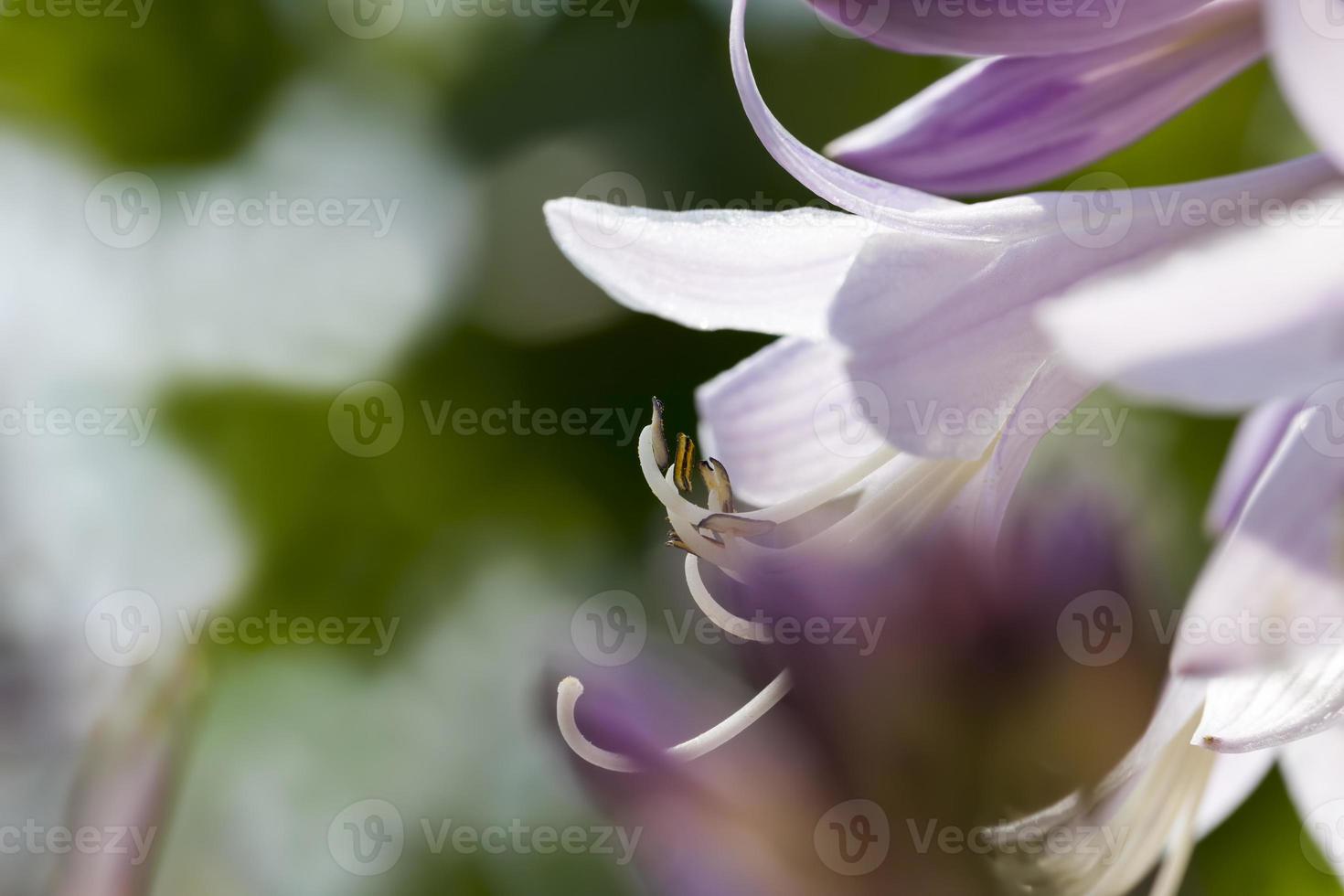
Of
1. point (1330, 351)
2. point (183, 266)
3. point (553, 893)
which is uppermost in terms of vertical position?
point (183, 266)

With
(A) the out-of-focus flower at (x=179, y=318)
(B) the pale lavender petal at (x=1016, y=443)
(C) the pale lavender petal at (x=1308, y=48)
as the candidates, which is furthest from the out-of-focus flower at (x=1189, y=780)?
(A) the out-of-focus flower at (x=179, y=318)

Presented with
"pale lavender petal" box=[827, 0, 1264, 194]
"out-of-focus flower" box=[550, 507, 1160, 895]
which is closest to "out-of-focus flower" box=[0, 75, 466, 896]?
"out-of-focus flower" box=[550, 507, 1160, 895]

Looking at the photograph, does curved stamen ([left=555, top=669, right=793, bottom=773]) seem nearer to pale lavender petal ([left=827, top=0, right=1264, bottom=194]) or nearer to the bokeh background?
pale lavender petal ([left=827, top=0, right=1264, bottom=194])

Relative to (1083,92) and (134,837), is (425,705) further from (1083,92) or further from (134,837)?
(1083,92)

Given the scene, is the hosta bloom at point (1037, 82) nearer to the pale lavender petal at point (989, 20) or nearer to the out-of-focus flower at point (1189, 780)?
the pale lavender petal at point (989, 20)

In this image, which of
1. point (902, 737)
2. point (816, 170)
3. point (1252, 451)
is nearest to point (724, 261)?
point (816, 170)

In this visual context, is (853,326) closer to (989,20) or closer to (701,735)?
(989,20)

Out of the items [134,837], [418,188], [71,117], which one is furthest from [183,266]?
[134,837]
